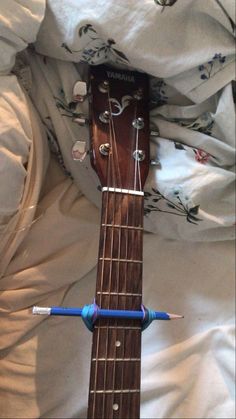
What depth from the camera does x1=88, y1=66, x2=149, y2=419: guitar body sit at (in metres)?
0.53

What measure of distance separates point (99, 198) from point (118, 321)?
202 millimetres

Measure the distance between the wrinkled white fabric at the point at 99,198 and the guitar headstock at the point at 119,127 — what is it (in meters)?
0.02

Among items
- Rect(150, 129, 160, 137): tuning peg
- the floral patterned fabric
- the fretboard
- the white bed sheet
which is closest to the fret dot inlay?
the fretboard

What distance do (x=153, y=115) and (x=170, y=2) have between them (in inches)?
6.5

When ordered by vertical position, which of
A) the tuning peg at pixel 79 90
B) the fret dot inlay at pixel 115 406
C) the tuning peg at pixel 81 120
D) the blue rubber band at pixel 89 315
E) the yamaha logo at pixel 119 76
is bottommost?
the fret dot inlay at pixel 115 406

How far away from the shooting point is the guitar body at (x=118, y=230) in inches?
20.9

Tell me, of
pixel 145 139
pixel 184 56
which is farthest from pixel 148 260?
pixel 184 56

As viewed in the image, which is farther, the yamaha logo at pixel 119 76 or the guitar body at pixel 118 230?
the yamaha logo at pixel 119 76

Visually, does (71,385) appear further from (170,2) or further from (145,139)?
(170,2)

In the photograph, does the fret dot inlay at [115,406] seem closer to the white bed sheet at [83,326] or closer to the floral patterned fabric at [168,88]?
the white bed sheet at [83,326]

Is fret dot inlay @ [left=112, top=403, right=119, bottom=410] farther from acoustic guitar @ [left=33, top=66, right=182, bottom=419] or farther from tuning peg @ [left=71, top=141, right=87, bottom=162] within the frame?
tuning peg @ [left=71, top=141, right=87, bottom=162]

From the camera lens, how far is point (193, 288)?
0.72 m

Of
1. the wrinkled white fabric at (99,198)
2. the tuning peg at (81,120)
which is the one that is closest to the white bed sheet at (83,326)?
the wrinkled white fabric at (99,198)

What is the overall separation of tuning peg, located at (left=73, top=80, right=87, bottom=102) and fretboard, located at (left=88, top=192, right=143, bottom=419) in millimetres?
146
